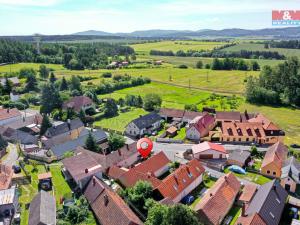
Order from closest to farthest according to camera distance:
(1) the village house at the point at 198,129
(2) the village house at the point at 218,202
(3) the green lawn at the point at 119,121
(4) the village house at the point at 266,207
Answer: (4) the village house at the point at 266,207 < (2) the village house at the point at 218,202 < (1) the village house at the point at 198,129 < (3) the green lawn at the point at 119,121

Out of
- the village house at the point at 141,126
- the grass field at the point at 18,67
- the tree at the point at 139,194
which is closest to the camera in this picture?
the tree at the point at 139,194

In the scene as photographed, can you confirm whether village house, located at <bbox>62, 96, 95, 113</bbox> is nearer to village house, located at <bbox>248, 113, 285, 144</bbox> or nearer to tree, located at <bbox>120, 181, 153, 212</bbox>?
village house, located at <bbox>248, 113, 285, 144</bbox>

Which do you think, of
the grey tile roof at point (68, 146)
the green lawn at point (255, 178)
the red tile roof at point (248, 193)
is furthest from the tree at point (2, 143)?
the red tile roof at point (248, 193)

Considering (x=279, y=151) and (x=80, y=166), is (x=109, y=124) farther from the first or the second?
(x=279, y=151)

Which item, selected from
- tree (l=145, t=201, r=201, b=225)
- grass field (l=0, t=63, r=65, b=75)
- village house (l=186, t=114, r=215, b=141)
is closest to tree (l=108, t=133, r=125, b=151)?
village house (l=186, t=114, r=215, b=141)

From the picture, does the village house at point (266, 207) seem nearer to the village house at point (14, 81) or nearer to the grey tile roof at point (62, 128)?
the grey tile roof at point (62, 128)

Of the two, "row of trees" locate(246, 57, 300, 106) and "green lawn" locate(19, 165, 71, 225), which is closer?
"green lawn" locate(19, 165, 71, 225)
